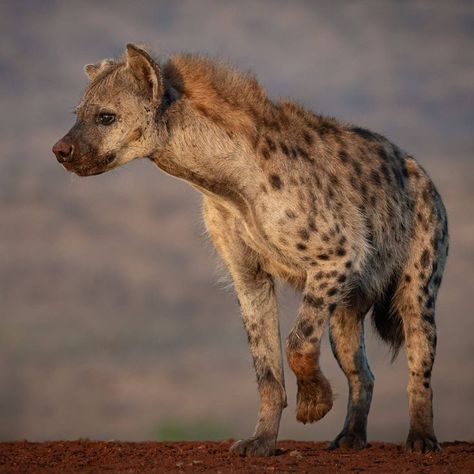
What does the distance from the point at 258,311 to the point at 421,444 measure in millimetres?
1710

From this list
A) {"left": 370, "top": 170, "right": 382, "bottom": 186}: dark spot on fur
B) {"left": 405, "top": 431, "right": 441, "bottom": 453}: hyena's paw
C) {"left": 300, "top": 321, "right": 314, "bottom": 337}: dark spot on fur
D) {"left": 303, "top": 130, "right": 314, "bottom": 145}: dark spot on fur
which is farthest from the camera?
{"left": 370, "top": 170, "right": 382, "bottom": 186}: dark spot on fur

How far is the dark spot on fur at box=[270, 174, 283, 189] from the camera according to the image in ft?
29.3

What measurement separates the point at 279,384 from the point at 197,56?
2623 millimetres

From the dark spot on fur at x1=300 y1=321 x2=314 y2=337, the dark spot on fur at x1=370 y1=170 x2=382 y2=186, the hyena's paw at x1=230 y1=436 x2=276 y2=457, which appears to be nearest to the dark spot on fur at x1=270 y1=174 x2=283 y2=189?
the dark spot on fur at x1=300 y1=321 x2=314 y2=337

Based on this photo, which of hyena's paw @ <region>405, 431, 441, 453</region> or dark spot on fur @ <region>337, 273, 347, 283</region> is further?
hyena's paw @ <region>405, 431, 441, 453</region>

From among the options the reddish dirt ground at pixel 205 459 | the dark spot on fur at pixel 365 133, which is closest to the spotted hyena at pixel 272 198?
the dark spot on fur at pixel 365 133

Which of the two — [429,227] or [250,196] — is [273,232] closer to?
[250,196]

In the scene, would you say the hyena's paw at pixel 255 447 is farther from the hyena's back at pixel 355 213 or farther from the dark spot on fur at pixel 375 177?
the dark spot on fur at pixel 375 177

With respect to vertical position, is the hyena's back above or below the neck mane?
below

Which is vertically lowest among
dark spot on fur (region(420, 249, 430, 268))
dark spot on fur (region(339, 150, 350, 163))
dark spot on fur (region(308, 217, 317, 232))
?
dark spot on fur (region(308, 217, 317, 232))

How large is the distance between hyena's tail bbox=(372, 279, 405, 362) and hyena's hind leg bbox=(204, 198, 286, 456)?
1.20 metres

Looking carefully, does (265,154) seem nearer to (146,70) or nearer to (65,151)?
(146,70)

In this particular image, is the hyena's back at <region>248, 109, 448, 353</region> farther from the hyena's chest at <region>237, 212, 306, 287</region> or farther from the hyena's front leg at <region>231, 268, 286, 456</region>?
the hyena's front leg at <region>231, 268, 286, 456</region>

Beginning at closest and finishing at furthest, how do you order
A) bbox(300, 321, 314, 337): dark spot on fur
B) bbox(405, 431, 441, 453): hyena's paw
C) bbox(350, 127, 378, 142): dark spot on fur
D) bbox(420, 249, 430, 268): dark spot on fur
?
bbox(300, 321, 314, 337): dark spot on fur < bbox(405, 431, 441, 453): hyena's paw < bbox(420, 249, 430, 268): dark spot on fur < bbox(350, 127, 378, 142): dark spot on fur
